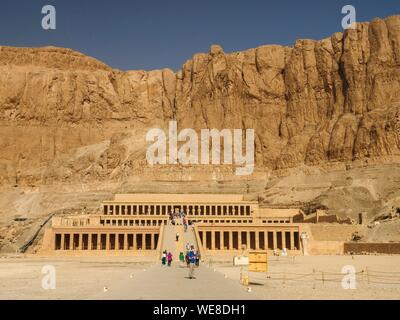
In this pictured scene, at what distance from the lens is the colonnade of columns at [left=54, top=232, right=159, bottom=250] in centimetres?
6938

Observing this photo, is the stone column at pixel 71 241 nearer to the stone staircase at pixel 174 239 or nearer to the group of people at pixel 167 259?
the stone staircase at pixel 174 239

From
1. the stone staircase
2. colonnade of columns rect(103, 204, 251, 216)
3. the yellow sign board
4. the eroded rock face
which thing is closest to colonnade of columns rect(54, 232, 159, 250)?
the stone staircase

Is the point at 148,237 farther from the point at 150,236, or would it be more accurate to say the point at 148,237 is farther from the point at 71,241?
the point at 71,241

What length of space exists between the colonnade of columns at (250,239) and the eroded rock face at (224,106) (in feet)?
156

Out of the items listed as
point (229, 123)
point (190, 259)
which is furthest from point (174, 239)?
point (229, 123)

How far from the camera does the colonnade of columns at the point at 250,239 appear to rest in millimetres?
70500

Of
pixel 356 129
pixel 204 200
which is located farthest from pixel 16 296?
pixel 356 129

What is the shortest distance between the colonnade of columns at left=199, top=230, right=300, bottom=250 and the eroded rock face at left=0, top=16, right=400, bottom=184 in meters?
47.7

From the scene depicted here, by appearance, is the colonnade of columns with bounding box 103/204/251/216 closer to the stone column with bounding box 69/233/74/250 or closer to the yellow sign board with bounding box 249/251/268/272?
the stone column with bounding box 69/233/74/250

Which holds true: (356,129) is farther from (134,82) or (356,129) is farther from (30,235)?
(134,82)

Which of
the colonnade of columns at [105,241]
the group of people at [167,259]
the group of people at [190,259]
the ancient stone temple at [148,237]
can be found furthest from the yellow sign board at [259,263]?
the colonnade of columns at [105,241]

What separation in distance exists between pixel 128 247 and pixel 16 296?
48833 millimetres

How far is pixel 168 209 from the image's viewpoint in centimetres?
10062
